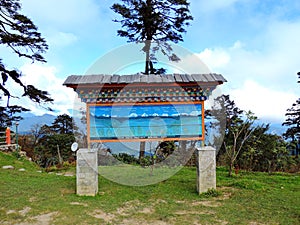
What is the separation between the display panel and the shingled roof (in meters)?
0.55

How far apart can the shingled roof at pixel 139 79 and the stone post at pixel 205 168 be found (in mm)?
1394

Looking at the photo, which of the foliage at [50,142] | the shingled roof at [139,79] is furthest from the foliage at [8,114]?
the shingled roof at [139,79]

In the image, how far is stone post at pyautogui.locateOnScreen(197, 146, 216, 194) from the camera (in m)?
5.76

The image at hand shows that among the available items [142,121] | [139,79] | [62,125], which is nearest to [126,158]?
[142,121]

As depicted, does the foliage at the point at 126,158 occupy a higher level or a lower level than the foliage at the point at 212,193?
higher

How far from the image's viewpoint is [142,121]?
593 cm

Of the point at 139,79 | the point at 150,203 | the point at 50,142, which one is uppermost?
the point at 139,79

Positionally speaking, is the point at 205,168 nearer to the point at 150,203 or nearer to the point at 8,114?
the point at 150,203

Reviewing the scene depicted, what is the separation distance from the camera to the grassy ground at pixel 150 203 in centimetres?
441

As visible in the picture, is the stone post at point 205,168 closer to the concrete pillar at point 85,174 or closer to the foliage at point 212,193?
the foliage at point 212,193

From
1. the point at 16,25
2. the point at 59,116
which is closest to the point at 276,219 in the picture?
the point at 16,25

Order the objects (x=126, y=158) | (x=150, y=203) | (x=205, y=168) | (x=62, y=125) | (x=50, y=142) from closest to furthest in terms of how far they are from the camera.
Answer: (x=150, y=203) → (x=205, y=168) → (x=126, y=158) → (x=50, y=142) → (x=62, y=125)

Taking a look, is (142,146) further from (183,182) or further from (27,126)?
(27,126)

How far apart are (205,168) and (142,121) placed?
1.57m
